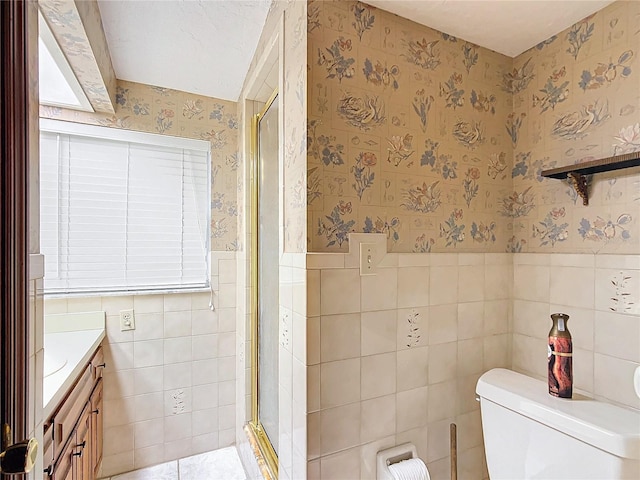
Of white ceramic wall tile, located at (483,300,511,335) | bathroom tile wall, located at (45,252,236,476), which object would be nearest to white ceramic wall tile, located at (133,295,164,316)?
bathroom tile wall, located at (45,252,236,476)

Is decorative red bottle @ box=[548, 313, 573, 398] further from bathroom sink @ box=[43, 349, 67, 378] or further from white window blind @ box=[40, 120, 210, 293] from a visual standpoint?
white window blind @ box=[40, 120, 210, 293]

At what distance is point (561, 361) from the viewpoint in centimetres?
111

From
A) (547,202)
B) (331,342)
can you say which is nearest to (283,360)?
(331,342)

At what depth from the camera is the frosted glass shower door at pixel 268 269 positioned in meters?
1.63

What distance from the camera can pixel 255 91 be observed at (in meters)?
1.86

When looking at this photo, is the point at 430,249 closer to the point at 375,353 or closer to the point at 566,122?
the point at 375,353

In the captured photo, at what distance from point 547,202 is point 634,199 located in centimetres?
29

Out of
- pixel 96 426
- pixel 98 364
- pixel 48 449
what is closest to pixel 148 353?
pixel 98 364

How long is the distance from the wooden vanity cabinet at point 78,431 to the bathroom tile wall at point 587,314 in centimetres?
175

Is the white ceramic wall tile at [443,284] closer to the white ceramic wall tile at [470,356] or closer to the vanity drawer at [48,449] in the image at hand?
the white ceramic wall tile at [470,356]

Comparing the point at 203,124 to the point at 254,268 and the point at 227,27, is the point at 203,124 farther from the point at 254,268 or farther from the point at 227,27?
the point at 254,268

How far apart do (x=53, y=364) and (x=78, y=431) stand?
289 millimetres

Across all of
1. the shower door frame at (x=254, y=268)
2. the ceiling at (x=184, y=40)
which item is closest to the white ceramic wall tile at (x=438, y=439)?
the shower door frame at (x=254, y=268)

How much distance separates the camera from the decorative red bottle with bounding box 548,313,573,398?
109 cm
